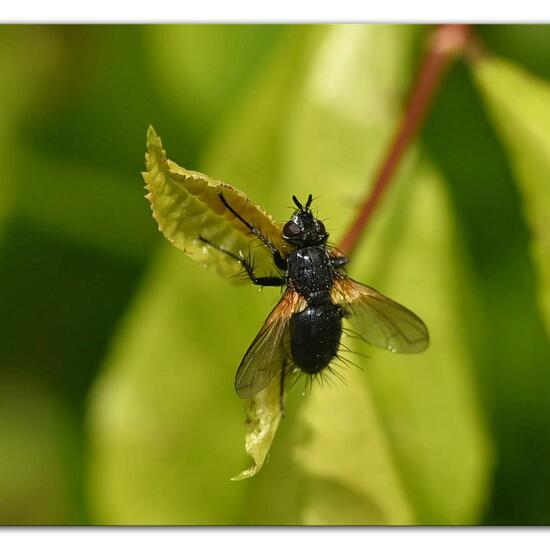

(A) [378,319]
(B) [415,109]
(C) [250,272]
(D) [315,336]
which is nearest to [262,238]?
(C) [250,272]

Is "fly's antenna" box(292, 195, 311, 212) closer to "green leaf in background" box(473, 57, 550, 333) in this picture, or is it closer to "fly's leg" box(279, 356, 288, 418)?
"fly's leg" box(279, 356, 288, 418)

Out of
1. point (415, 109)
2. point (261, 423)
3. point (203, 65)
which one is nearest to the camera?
point (261, 423)

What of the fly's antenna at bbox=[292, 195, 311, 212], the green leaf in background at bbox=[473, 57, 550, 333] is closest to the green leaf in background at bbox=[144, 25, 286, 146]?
the fly's antenna at bbox=[292, 195, 311, 212]

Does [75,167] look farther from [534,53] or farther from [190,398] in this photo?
[534,53]

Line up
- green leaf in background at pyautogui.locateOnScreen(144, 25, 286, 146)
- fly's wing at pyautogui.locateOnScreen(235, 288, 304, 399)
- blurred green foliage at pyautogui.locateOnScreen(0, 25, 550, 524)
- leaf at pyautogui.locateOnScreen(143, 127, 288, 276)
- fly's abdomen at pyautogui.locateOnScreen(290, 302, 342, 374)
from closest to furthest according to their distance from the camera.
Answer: leaf at pyautogui.locateOnScreen(143, 127, 288, 276) → fly's wing at pyautogui.locateOnScreen(235, 288, 304, 399) → fly's abdomen at pyautogui.locateOnScreen(290, 302, 342, 374) → blurred green foliage at pyautogui.locateOnScreen(0, 25, 550, 524) → green leaf in background at pyautogui.locateOnScreen(144, 25, 286, 146)

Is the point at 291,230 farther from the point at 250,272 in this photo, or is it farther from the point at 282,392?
the point at 282,392

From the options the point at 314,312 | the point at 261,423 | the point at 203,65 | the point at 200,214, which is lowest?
the point at 261,423

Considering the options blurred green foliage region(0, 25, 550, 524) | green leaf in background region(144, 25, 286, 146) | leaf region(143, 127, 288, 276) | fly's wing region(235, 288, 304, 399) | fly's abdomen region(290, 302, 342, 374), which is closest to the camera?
leaf region(143, 127, 288, 276)

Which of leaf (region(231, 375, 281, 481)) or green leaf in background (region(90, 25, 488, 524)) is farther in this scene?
green leaf in background (region(90, 25, 488, 524))

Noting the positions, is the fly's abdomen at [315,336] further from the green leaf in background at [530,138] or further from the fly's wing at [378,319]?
the green leaf in background at [530,138]
